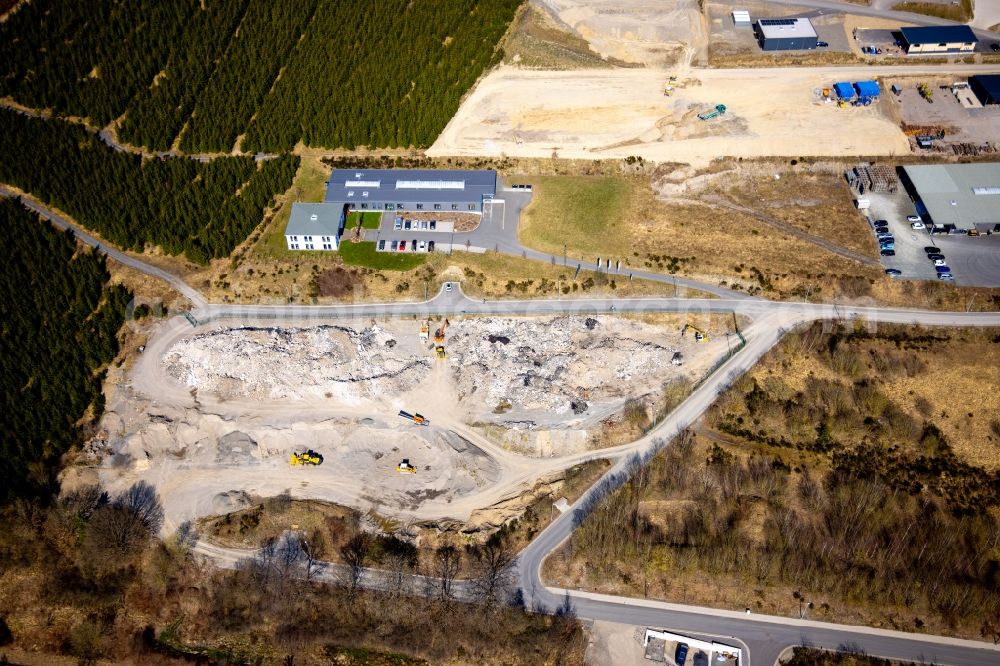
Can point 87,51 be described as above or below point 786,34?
below

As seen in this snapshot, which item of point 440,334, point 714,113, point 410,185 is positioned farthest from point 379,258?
point 714,113

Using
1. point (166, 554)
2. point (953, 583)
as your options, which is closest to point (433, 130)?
point (166, 554)

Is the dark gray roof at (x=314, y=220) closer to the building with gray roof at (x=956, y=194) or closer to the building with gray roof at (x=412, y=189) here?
the building with gray roof at (x=412, y=189)

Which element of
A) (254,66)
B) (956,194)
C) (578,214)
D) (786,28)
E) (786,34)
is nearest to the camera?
(956,194)

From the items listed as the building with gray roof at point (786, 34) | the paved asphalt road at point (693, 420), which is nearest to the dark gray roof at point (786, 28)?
the building with gray roof at point (786, 34)

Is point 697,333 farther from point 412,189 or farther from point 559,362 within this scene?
point 412,189

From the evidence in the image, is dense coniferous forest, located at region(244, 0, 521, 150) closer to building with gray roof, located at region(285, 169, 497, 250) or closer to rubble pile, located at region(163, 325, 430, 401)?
building with gray roof, located at region(285, 169, 497, 250)
